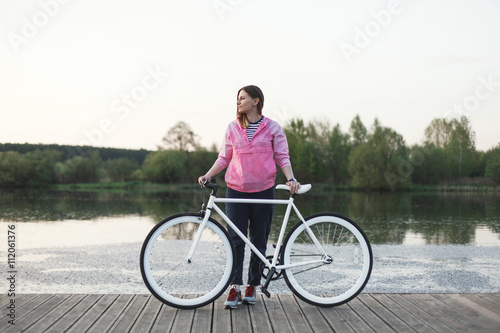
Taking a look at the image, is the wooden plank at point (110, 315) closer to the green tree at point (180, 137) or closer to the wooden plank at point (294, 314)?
the wooden plank at point (294, 314)

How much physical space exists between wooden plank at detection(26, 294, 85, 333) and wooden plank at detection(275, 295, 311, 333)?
1647 mm

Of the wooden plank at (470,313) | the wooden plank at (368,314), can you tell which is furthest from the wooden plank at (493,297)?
the wooden plank at (368,314)

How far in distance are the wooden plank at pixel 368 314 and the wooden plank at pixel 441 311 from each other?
40 cm

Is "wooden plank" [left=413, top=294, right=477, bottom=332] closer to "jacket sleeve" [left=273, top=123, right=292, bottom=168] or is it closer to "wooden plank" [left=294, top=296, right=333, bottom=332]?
"wooden plank" [left=294, top=296, right=333, bottom=332]

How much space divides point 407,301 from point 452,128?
219ft

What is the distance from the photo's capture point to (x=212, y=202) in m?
3.62

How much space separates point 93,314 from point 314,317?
1.62m

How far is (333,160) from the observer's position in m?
66.6

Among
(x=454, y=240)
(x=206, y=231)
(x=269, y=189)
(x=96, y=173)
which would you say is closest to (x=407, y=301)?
(x=269, y=189)

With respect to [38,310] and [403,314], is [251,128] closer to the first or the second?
[403,314]

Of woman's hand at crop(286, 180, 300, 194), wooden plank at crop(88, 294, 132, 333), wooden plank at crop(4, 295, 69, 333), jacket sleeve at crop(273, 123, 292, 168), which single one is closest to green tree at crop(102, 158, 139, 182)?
wooden plank at crop(4, 295, 69, 333)

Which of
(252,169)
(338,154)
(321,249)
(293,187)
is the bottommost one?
(321,249)

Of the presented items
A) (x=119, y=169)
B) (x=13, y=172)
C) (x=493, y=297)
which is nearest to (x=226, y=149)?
(x=493, y=297)

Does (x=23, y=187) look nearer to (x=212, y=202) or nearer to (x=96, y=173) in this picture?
(x=96, y=173)
